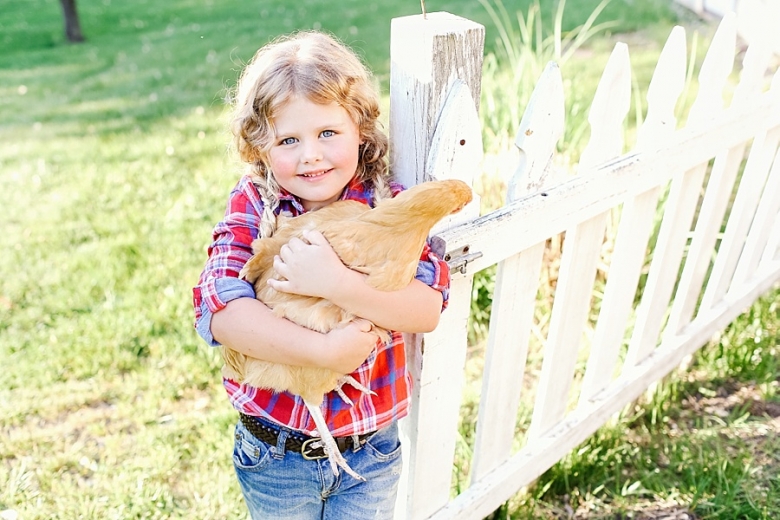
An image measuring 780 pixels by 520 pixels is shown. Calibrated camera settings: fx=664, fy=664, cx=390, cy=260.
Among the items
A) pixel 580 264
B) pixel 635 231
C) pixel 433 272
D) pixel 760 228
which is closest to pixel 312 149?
pixel 433 272

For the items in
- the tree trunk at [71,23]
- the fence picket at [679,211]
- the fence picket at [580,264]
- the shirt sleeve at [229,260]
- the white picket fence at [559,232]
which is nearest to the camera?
the shirt sleeve at [229,260]

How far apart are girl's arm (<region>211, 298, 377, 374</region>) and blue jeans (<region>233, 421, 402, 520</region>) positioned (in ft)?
1.04

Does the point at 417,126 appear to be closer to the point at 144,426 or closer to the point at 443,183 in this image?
the point at 443,183

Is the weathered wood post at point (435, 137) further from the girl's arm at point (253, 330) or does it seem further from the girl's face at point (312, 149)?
the girl's arm at point (253, 330)

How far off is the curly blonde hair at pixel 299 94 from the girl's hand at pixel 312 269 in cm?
16

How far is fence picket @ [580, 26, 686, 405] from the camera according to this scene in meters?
1.91

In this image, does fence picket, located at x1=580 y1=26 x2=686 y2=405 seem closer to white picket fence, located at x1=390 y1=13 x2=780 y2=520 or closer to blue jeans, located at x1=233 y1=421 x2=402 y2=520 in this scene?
white picket fence, located at x1=390 y1=13 x2=780 y2=520

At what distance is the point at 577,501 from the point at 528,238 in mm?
1134

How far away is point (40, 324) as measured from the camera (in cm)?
302

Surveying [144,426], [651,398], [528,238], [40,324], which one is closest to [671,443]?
[651,398]

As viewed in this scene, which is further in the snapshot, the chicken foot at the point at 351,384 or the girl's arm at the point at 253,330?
the chicken foot at the point at 351,384

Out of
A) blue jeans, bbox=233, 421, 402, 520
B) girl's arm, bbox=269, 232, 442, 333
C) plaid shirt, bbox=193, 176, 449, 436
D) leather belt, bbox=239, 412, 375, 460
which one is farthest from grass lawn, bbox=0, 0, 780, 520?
girl's arm, bbox=269, 232, 442, 333

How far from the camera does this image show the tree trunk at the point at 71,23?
793 centimetres

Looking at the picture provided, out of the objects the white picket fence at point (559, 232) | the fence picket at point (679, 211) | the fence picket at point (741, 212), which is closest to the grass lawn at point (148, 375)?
the white picket fence at point (559, 232)
